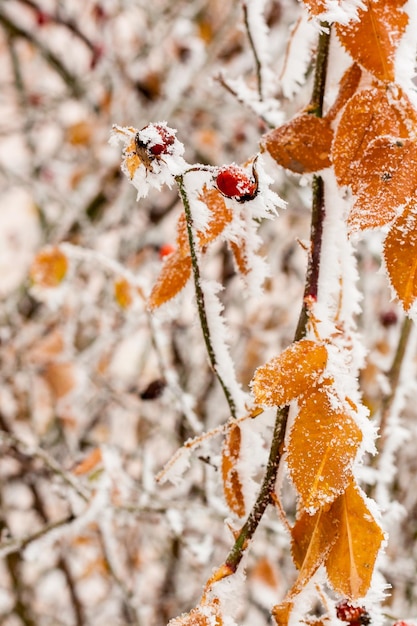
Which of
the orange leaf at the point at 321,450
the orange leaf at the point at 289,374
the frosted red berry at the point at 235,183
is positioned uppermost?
the frosted red berry at the point at 235,183

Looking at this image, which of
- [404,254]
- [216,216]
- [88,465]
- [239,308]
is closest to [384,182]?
[404,254]

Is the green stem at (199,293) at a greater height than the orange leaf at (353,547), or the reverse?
the green stem at (199,293)

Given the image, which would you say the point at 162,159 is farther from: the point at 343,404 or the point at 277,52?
the point at 277,52

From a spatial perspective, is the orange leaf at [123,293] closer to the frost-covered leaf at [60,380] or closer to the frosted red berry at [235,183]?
the frosted red berry at [235,183]

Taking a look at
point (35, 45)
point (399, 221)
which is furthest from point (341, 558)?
point (35, 45)

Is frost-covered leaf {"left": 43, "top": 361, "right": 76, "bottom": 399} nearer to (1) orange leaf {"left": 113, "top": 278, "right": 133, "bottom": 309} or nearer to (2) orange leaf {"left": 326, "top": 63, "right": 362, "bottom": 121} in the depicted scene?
(1) orange leaf {"left": 113, "top": 278, "right": 133, "bottom": 309}

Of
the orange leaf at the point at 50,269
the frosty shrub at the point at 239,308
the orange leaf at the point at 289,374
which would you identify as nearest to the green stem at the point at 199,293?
the frosty shrub at the point at 239,308
